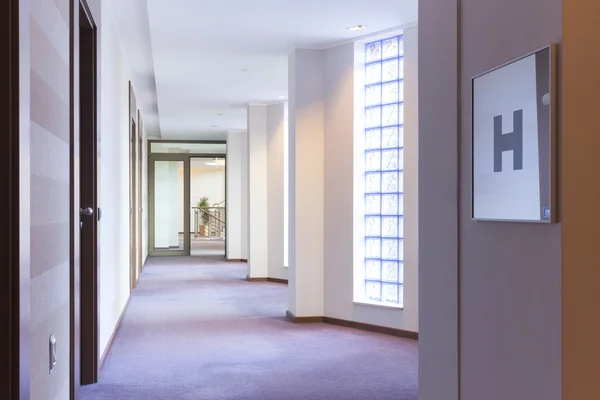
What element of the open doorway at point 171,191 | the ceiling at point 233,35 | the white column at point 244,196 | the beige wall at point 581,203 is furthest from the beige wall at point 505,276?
the open doorway at point 171,191

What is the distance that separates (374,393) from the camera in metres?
3.80

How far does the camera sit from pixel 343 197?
599 cm

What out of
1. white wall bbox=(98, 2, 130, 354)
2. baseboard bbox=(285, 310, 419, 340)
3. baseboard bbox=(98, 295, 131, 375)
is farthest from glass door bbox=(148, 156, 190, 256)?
baseboard bbox=(285, 310, 419, 340)

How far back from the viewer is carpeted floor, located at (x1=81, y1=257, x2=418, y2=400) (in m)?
3.83

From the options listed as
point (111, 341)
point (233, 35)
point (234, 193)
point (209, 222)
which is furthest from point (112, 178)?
point (209, 222)

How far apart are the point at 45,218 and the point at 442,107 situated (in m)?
1.57

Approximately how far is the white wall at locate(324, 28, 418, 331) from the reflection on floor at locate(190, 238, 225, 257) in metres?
8.93

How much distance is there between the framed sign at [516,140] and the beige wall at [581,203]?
5cm

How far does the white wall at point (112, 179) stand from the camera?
4.66 m

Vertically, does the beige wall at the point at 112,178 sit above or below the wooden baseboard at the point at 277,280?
above

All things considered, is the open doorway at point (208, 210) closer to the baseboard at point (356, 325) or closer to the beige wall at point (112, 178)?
the beige wall at point (112, 178)

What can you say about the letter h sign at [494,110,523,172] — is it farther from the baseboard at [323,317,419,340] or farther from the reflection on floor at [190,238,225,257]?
the reflection on floor at [190,238,225,257]
